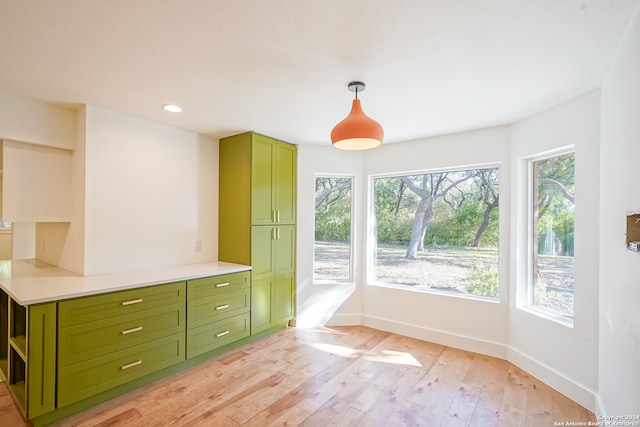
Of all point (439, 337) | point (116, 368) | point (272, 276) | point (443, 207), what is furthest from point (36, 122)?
point (439, 337)

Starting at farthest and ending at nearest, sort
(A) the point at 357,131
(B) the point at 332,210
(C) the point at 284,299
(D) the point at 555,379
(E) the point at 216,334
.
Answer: (B) the point at 332,210
(C) the point at 284,299
(E) the point at 216,334
(D) the point at 555,379
(A) the point at 357,131

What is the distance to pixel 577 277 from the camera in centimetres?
234

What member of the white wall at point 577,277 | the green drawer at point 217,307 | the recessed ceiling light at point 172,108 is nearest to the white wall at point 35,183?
the recessed ceiling light at point 172,108

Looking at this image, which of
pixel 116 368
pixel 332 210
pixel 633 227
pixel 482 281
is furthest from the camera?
pixel 332 210

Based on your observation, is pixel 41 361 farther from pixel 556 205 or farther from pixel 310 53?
pixel 556 205

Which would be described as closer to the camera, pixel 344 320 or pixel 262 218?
pixel 262 218

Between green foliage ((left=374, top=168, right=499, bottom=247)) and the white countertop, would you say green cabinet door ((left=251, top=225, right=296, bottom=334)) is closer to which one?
the white countertop

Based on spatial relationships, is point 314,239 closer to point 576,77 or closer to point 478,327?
point 478,327

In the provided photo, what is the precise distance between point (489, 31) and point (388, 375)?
2672 mm

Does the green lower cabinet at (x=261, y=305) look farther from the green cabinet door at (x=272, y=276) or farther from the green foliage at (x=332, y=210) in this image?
the green foliage at (x=332, y=210)

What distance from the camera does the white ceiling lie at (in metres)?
1.39

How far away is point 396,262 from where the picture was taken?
3.88 meters

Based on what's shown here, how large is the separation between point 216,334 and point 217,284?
0.49m

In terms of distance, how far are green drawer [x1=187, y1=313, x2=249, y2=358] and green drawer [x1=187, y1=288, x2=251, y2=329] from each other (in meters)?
0.05
